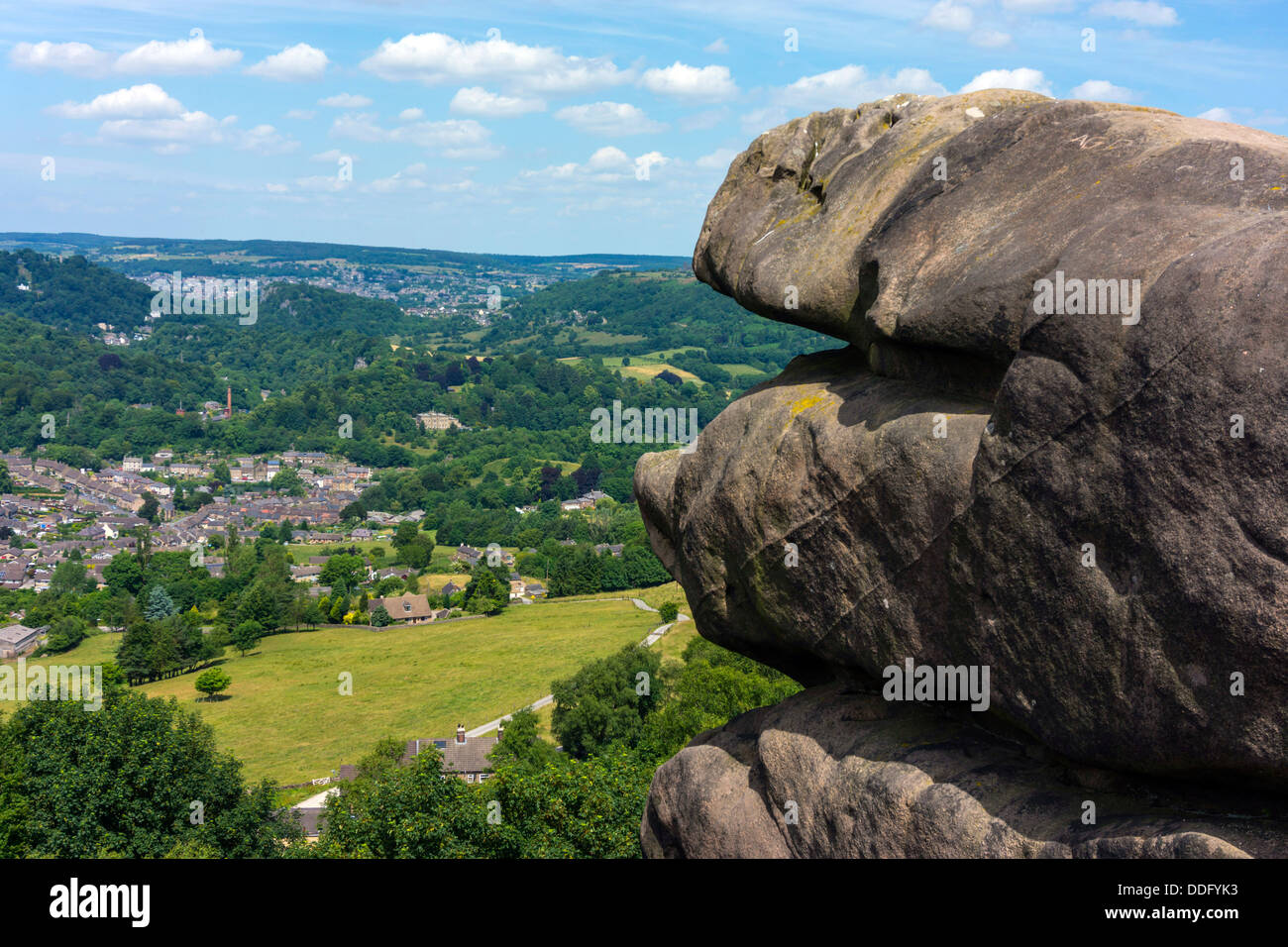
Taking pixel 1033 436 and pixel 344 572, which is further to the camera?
pixel 344 572

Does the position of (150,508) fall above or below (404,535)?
below

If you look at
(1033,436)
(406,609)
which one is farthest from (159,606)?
(1033,436)

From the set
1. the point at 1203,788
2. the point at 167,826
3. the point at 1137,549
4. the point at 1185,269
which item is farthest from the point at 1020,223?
the point at 167,826

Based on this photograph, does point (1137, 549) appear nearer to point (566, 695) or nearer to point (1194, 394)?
point (1194, 394)

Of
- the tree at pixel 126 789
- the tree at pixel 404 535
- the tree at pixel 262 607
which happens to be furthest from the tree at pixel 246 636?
the tree at pixel 126 789

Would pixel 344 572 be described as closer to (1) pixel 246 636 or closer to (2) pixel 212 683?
(1) pixel 246 636

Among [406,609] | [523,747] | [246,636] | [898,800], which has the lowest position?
[406,609]

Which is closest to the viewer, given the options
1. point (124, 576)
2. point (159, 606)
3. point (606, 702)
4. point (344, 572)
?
point (606, 702)
